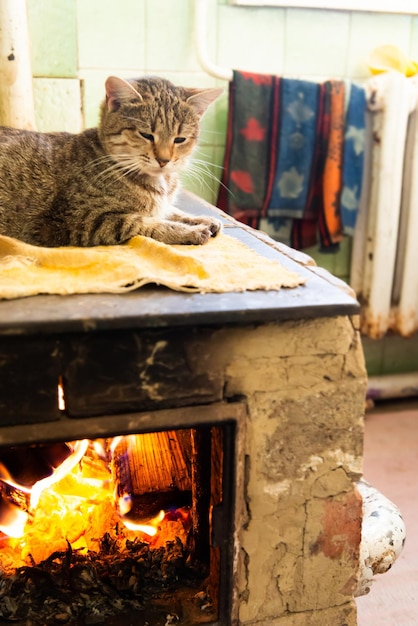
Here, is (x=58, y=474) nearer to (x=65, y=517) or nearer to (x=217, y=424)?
(x=65, y=517)

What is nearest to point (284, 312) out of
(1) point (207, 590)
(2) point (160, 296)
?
(2) point (160, 296)

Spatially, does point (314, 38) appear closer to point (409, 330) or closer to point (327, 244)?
point (327, 244)

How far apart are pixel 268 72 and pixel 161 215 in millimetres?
989

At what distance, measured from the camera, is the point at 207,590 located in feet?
3.60

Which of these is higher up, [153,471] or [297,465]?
[297,465]

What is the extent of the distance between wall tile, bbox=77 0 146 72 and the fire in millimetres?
1270

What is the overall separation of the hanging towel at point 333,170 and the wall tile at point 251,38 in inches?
8.9

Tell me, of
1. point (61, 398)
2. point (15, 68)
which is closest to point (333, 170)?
point (15, 68)

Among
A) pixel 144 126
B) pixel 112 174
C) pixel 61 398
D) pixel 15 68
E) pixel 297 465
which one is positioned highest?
pixel 15 68

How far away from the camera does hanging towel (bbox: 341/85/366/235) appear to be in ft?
6.80

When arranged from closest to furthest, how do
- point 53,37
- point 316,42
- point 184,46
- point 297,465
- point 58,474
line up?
point 297,465, point 58,474, point 53,37, point 184,46, point 316,42

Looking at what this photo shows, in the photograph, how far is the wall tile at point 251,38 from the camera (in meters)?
2.02

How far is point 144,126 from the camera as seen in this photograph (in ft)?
4.27

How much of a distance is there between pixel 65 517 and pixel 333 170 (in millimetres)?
1457
